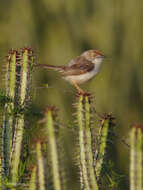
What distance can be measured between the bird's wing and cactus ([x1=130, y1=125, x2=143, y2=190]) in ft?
7.27

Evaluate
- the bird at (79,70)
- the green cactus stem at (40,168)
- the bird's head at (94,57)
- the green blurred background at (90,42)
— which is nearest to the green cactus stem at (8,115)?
the green cactus stem at (40,168)

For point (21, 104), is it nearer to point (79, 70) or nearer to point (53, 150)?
point (53, 150)

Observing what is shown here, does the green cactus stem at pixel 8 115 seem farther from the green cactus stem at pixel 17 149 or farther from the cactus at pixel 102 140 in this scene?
the cactus at pixel 102 140

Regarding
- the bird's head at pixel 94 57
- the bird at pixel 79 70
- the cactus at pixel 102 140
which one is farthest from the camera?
the bird's head at pixel 94 57

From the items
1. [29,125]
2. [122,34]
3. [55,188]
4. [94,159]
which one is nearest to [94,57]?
[29,125]

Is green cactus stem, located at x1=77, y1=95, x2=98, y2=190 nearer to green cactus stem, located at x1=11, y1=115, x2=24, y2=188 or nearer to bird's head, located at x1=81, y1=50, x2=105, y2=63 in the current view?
green cactus stem, located at x1=11, y1=115, x2=24, y2=188

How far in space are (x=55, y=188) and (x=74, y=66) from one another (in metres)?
2.28

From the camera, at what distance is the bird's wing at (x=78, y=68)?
463 centimetres

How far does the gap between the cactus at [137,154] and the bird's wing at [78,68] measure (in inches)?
87.3

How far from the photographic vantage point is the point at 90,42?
28.3ft

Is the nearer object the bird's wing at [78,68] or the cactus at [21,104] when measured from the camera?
the cactus at [21,104]

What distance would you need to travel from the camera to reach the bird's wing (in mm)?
4629

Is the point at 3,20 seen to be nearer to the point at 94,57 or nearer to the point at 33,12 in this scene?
the point at 33,12

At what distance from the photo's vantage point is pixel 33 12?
809cm
